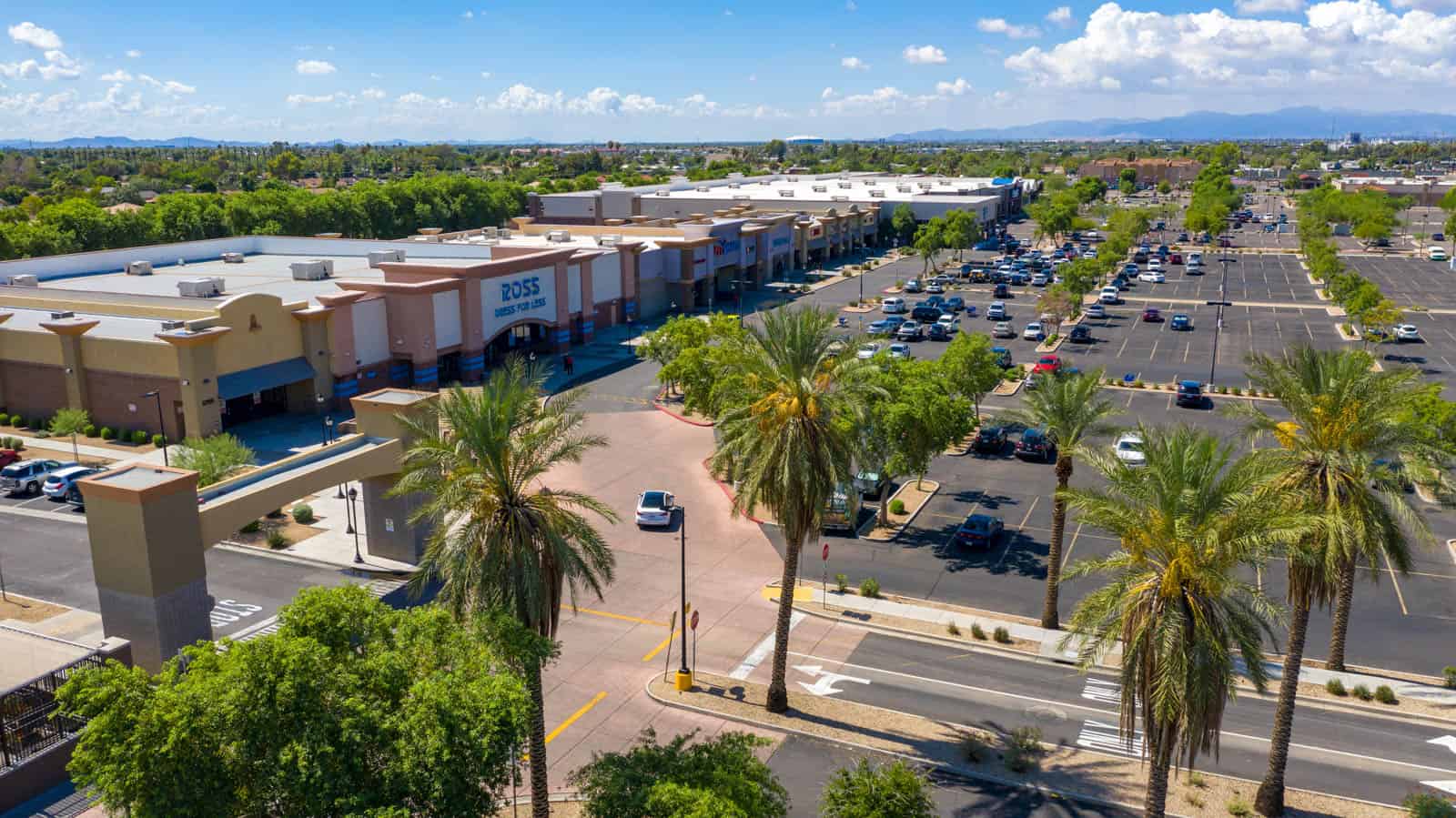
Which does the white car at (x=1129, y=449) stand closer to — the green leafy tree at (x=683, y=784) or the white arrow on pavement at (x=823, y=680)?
the white arrow on pavement at (x=823, y=680)

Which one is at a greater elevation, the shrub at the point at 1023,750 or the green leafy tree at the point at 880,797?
the green leafy tree at the point at 880,797

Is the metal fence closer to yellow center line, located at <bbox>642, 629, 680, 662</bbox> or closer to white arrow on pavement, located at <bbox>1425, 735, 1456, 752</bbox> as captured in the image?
yellow center line, located at <bbox>642, 629, 680, 662</bbox>

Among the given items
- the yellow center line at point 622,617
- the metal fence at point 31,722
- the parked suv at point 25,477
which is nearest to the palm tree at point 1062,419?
the yellow center line at point 622,617

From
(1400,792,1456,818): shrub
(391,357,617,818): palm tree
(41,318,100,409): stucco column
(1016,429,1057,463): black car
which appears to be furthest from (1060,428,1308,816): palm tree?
(41,318,100,409): stucco column

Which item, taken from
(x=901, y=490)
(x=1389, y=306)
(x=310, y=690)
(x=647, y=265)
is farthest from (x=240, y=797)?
(x=1389, y=306)

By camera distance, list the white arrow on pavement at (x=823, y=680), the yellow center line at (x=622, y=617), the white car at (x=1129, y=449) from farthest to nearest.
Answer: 1. the white car at (x=1129, y=449)
2. the yellow center line at (x=622, y=617)
3. the white arrow on pavement at (x=823, y=680)

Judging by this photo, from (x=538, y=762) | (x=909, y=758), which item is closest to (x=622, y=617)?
(x=909, y=758)

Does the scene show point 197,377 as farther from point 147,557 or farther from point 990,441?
point 990,441
